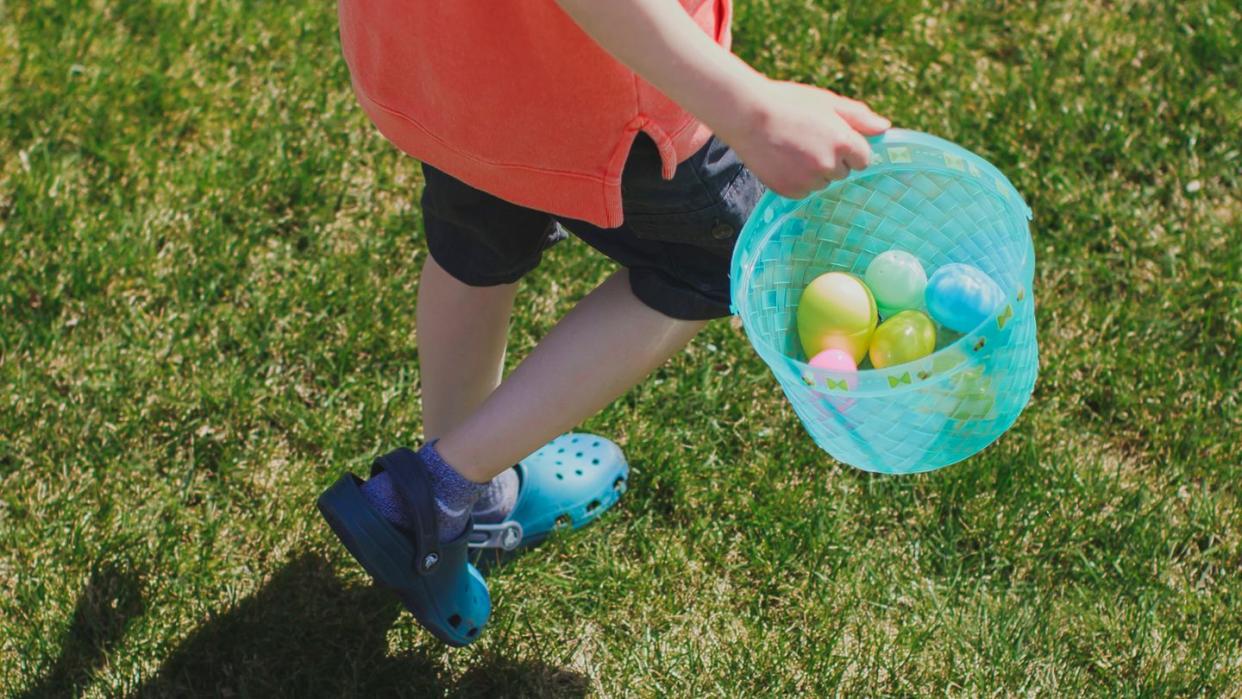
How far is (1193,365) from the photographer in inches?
104

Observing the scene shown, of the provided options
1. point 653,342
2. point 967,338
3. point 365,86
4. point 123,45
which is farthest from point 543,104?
point 123,45

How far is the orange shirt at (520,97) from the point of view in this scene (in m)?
1.60

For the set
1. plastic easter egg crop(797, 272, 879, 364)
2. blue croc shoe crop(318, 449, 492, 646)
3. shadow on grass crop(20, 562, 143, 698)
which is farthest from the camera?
shadow on grass crop(20, 562, 143, 698)

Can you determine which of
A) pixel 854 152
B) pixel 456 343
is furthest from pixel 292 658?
pixel 854 152

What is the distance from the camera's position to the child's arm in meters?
1.45

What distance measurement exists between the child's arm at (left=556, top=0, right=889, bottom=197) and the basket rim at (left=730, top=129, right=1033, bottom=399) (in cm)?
6

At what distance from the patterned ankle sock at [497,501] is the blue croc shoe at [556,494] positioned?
0.05 ft

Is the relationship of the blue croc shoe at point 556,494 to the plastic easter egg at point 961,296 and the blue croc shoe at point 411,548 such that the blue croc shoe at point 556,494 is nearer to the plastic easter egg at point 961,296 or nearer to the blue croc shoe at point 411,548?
the blue croc shoe at point 411,548

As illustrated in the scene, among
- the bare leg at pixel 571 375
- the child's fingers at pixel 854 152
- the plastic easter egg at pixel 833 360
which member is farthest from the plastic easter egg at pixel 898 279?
the child's fingers at pixel 854 152

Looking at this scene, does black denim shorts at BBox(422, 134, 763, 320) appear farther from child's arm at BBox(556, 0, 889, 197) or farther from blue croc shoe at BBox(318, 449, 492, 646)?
blue croc shoe at BBox(318, 449, 492, 646)

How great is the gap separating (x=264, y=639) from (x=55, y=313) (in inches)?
35.8

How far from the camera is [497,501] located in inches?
90.9

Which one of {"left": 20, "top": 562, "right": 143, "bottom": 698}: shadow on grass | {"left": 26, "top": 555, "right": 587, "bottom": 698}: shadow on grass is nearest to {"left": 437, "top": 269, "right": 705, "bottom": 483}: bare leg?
{"left": 26, "top": 555, "right": 587, "bottom": 698}: shadow on grass

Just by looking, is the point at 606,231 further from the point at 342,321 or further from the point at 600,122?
the point at 342,321
